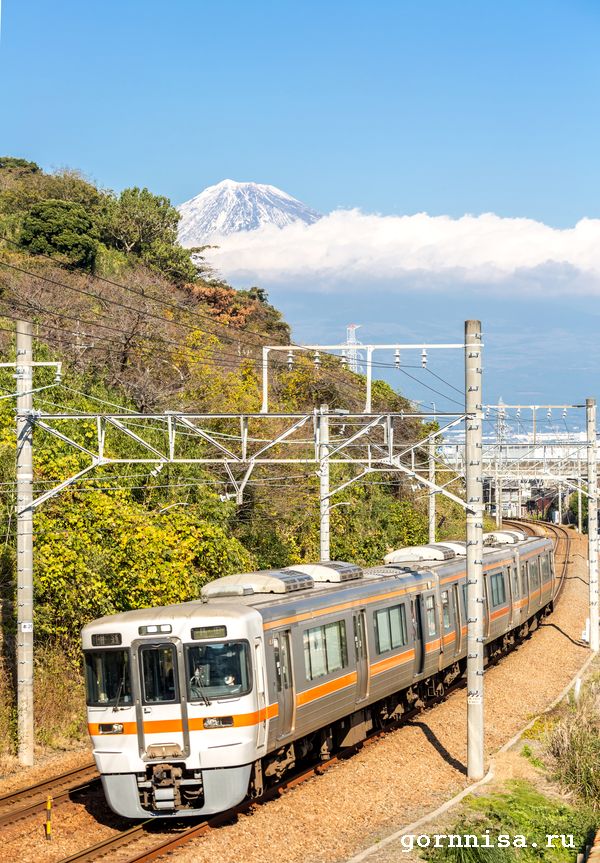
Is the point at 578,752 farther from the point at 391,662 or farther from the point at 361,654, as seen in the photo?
the point at 361,654

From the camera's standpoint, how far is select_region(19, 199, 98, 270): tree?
169ft

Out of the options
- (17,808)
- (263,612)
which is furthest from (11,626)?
(263,612)

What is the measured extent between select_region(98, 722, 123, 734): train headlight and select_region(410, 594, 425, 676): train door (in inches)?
324

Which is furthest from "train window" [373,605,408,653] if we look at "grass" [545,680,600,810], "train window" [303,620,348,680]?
"grass" [545,680,600,810]

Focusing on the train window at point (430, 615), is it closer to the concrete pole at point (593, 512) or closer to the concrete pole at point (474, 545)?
the concrete pole at point (474, 545)

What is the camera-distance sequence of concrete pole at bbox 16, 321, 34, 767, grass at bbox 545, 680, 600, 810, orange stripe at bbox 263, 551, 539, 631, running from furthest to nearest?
concrete pole at bbox 16, 321, 34, 767 < grass at bbox 545, 680, 600, 810 < orange stripe at bbox 263, 551, 539, 631

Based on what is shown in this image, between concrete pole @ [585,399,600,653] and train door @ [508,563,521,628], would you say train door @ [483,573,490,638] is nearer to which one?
train door @ [508,563,521,628]

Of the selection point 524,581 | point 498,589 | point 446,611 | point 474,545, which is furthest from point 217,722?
point 524,581

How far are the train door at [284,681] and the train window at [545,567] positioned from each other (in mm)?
21478

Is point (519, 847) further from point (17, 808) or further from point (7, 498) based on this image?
point (7, 498)

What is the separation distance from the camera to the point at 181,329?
42.2 meters

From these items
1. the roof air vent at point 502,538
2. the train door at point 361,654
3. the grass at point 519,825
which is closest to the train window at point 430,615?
the train door at point 361,654

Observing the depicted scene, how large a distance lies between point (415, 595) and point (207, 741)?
814cm

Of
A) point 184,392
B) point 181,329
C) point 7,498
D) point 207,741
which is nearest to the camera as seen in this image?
point 207,741
